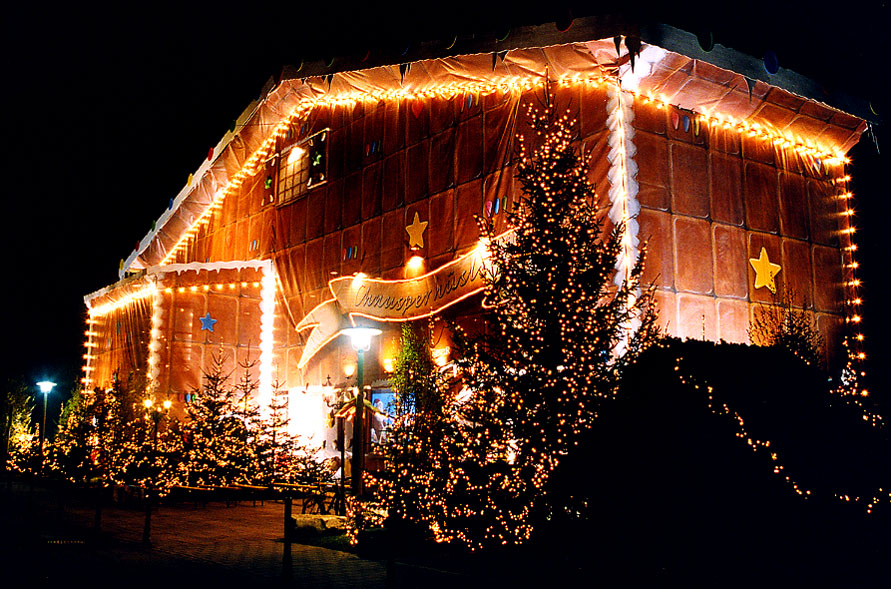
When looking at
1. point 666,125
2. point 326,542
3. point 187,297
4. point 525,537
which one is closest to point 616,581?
point 525,537

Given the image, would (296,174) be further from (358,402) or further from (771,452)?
(771,452)

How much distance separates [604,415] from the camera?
35.0ft

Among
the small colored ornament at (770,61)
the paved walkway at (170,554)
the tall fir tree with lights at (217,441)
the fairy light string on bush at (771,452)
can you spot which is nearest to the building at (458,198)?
the small colored ornament at (770,61)

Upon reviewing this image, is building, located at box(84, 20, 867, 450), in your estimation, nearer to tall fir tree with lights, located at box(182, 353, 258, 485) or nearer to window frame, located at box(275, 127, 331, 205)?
window frame, located at box(275, 127, 331, 205)

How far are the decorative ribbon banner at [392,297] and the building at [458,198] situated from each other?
57 mm

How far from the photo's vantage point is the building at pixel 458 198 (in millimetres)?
16359

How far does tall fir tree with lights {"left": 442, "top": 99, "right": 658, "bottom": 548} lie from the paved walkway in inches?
74.8

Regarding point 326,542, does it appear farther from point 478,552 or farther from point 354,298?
point 354,298

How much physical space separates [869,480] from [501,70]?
39.1 ft

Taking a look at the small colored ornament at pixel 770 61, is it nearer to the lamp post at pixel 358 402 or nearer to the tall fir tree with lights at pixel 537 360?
the tall fir tree with lights at pixel 537 360

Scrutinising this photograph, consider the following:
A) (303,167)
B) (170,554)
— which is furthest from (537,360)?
(303,167)

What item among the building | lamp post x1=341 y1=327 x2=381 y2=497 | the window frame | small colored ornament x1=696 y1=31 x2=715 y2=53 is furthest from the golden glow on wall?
small colored ornament x1=696 y1=31 x2=715 y2=53

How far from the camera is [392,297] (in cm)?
1994

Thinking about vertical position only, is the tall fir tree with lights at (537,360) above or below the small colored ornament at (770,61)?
below
